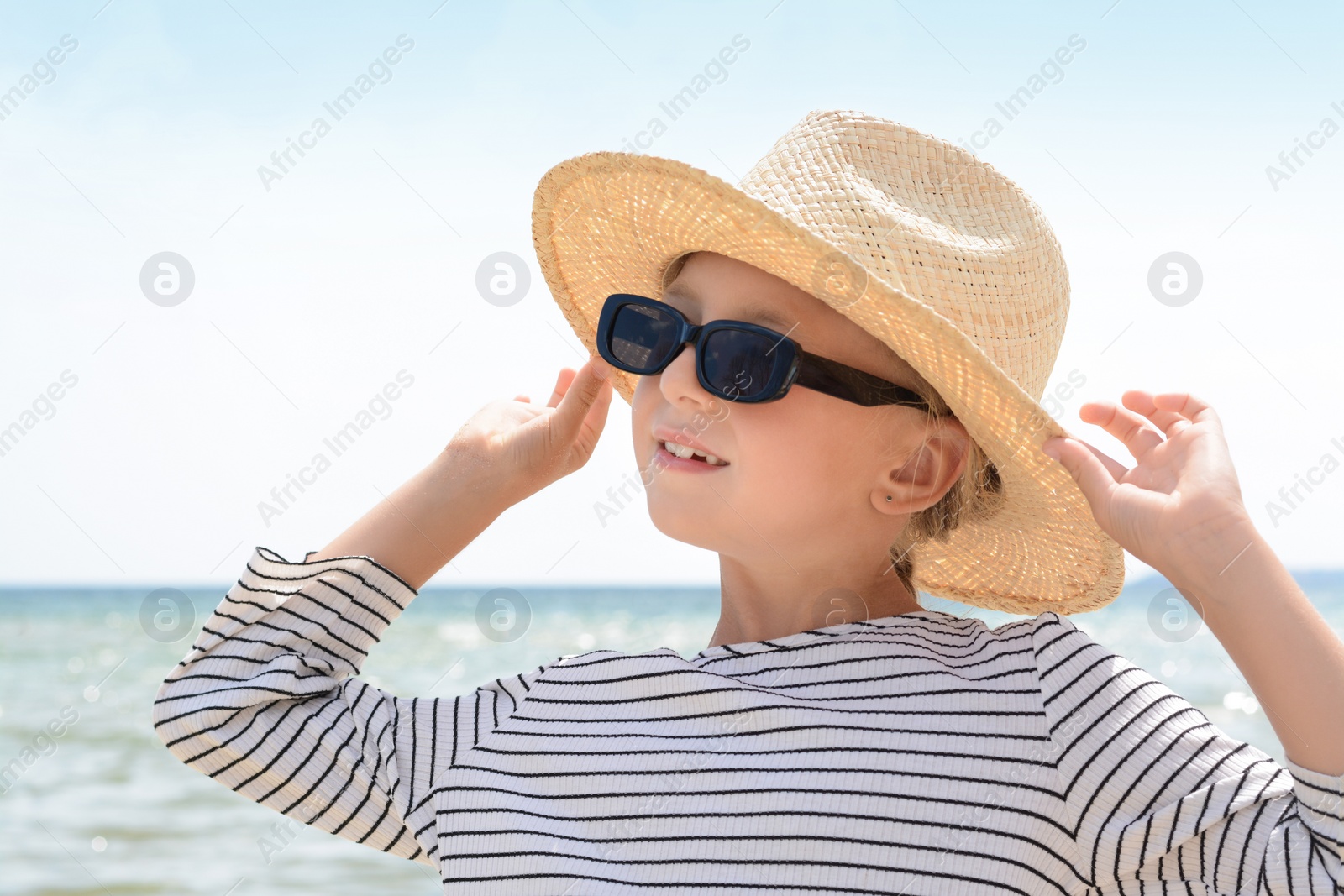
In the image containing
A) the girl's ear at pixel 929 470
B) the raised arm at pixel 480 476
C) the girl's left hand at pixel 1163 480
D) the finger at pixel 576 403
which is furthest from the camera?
the finger at pixel 576 403

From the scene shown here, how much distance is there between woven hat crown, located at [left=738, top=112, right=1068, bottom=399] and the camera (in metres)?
1.79

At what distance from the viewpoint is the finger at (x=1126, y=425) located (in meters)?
1.65

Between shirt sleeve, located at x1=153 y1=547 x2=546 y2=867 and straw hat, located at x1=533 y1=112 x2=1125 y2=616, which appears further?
shirt sleeve, located at x1=153 y1=547 x2=546 y2=867

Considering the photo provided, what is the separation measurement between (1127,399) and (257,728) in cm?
154

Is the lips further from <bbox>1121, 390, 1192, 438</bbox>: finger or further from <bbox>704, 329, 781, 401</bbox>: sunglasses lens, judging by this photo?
<bbox>1121, 390, 1192, 438</bbox>: finger

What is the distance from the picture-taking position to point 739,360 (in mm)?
1781

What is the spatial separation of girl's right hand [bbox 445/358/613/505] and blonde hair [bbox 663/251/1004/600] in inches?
10.6

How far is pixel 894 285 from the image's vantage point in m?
1.76

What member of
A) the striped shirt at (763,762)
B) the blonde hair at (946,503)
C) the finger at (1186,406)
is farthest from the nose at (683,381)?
the finger at (1186,406)

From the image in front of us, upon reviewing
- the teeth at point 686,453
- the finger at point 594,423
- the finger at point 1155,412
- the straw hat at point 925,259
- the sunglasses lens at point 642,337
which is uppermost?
the finger at point 1155,412

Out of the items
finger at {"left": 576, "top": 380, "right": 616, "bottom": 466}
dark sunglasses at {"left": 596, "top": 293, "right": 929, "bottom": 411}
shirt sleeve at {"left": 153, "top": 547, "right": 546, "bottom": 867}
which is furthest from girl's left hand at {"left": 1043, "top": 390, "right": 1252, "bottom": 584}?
shirt sleeve at {"left": 153, "top": 547, "right": 546, "bottom": 867}

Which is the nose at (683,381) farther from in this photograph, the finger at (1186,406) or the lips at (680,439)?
the finger at (1186,406)

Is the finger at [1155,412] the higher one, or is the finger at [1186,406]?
the finger at [1186,406]

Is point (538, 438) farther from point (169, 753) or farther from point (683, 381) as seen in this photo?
point (169, 753)
